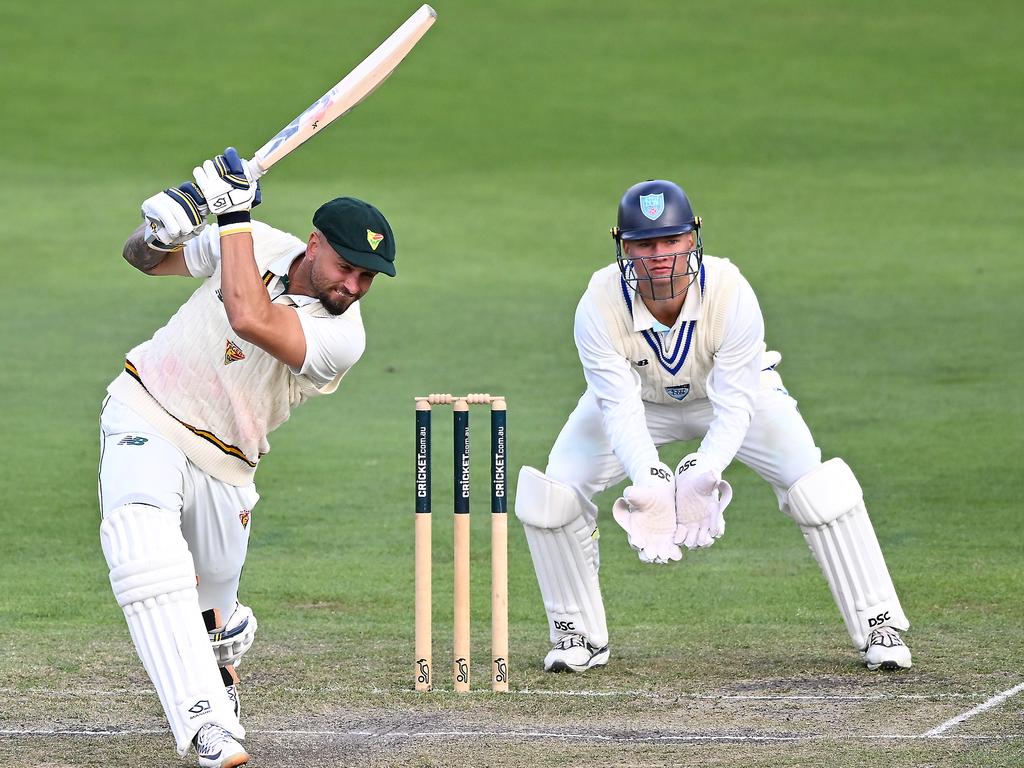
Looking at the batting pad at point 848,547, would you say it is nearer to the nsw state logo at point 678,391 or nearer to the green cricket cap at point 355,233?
the nsw state logo at point 678,391

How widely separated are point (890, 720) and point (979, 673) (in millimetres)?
678

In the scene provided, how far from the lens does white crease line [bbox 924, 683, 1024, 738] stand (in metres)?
4.95

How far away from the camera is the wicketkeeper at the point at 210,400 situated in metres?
4.45

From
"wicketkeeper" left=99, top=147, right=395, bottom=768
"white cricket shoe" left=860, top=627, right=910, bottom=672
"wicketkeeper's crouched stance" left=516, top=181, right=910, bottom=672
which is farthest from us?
"white cricket shoe" left=860, top=627, right=910, bottom=672

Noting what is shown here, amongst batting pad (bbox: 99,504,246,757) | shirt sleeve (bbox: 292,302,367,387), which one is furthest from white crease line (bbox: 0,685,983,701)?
shirt sleeve (bbox: 292,302,367,387)

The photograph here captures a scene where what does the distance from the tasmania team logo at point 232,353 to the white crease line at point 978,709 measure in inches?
82.9

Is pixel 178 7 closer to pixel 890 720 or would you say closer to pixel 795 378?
pixel 795 378

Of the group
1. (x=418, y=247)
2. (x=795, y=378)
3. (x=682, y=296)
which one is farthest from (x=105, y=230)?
(x=682, y=296)

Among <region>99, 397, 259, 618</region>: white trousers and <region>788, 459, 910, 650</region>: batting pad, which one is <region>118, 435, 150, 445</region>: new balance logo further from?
<region>788, 459, 910, 650</region>: batting pad

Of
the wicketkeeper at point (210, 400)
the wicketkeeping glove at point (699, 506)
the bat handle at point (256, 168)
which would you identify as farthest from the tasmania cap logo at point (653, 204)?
the bat handle at point (256, 168)

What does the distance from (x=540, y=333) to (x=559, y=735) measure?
8.66 meters

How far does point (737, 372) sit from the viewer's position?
5621 millimetres

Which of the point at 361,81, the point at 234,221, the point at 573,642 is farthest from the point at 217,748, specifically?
the point at 361,81

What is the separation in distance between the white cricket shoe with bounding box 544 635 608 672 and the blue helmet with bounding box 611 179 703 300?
3.85 feet
